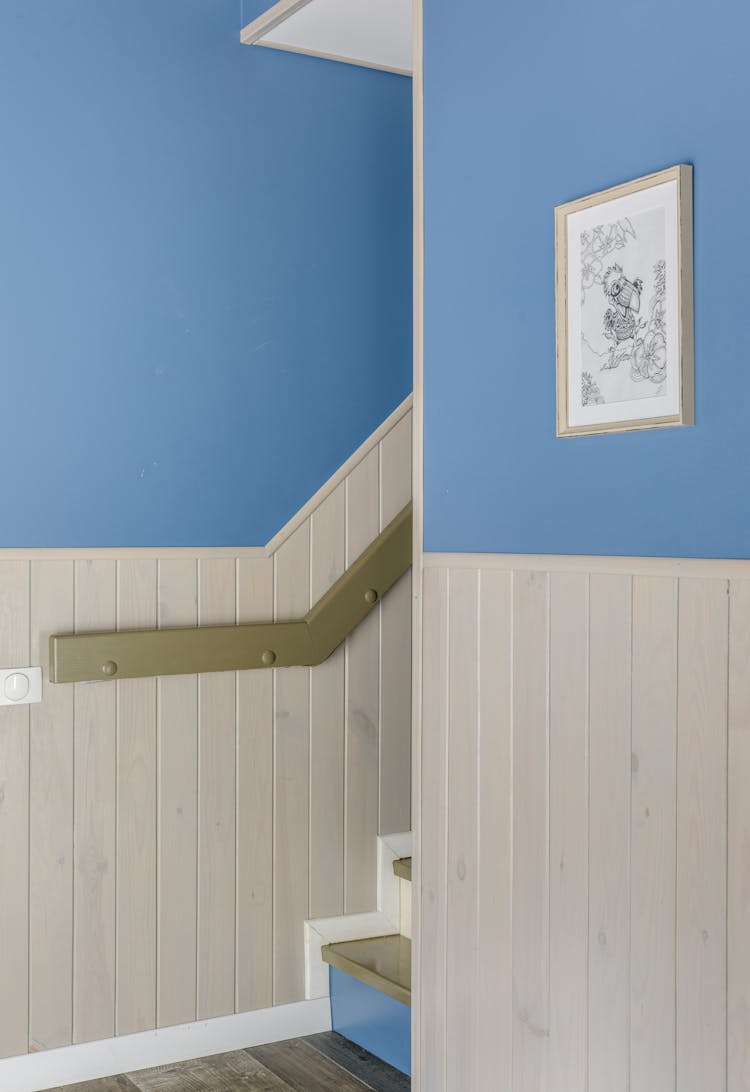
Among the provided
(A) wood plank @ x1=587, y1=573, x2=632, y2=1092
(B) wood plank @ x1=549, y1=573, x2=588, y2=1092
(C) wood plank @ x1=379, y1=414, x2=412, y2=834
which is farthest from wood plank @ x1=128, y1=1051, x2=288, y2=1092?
(A) wood plank @ x1=587, y1=573, x2=632, y2=1092

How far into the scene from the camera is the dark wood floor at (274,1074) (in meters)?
2.61

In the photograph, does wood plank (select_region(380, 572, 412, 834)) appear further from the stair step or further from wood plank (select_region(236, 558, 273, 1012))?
wood plank (select_region(236, 558, 273, 1012))

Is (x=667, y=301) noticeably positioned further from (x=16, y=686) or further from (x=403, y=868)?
(x=403, y=868)

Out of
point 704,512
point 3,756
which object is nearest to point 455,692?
point 704,512

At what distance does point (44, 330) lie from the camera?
262 cm

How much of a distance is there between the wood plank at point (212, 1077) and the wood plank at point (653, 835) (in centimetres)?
110

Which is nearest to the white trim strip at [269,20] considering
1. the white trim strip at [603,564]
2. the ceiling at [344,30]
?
the ceiling at [344,30]

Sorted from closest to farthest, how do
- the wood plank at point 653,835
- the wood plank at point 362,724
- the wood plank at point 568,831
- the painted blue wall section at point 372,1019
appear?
the wood plank at point 653,835
the wood plank at point 568,831
the painted blue wall section at point 372,1019
the wood plank at point 362,724

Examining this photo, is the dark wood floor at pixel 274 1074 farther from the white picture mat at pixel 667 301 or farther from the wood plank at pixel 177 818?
the white picture mat at pixel 667 301

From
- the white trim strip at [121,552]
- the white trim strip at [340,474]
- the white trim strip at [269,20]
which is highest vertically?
the white trim strip at [269,20]

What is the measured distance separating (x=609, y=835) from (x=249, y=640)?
3.88 feet

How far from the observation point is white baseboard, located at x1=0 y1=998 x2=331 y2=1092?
2.60m

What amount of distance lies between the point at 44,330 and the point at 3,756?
0.89 meters

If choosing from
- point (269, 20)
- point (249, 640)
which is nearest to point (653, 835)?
point (249, 640)
